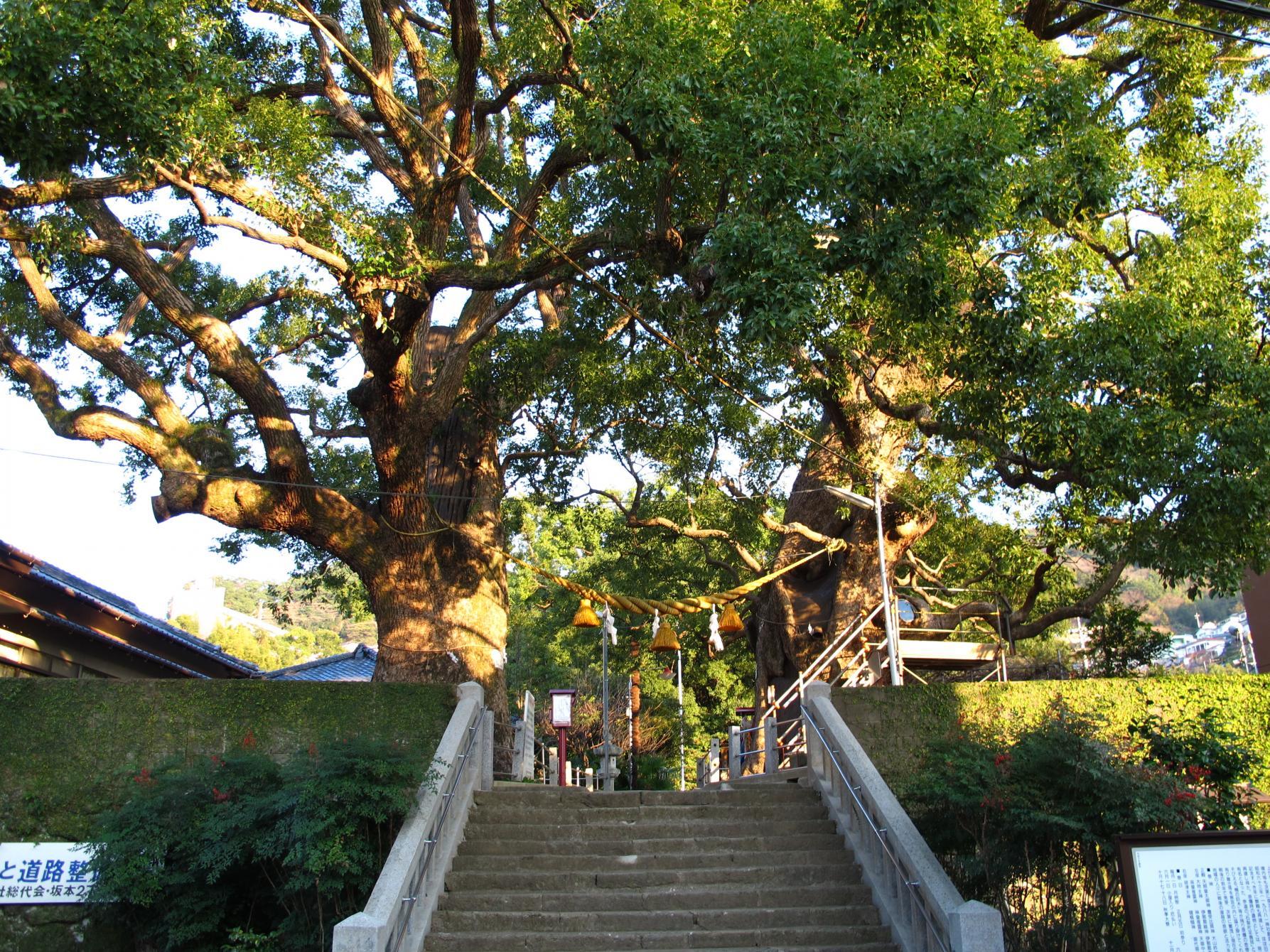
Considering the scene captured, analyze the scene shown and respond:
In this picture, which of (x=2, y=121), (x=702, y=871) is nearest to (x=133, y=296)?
(x=2, y=121)

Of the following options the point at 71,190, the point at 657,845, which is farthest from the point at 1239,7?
the point at 71,190

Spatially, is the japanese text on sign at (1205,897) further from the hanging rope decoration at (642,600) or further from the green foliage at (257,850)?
the hanging rope decoration at (642,600)

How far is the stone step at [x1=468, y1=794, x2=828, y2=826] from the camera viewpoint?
982cm

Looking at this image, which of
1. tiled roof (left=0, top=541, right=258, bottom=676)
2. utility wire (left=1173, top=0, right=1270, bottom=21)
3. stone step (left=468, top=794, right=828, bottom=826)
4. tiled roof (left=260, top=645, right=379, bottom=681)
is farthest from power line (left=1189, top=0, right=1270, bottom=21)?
tiled roof (left=260, top=645, right=379, bottom=681)

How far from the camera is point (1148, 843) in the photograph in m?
5.82

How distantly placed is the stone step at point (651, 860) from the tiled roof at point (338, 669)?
13860 mm

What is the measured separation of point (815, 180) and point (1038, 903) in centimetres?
653

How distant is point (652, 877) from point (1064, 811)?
3470mm

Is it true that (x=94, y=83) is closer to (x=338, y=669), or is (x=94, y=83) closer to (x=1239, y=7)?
(x=1239, y=7)

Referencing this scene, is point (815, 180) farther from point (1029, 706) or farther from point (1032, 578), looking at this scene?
point (1032, 578)

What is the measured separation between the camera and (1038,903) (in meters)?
8.33

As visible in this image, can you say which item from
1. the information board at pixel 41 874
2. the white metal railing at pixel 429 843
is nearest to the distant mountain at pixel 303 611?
the white metal railing at pixel 429 843

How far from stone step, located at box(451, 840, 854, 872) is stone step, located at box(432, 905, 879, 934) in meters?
0.71

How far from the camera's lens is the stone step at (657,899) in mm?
8289
